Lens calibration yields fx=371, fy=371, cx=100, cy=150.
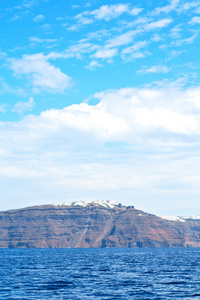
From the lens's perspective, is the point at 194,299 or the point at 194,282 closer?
the point at 194,299

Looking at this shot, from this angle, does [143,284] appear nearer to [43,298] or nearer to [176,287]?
[176,287]

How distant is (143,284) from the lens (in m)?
65.7

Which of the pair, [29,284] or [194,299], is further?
[29,284]

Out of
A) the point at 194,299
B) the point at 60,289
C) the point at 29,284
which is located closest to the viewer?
the point at 194,299

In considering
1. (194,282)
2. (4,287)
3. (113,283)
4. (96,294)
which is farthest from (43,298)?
(194,282)

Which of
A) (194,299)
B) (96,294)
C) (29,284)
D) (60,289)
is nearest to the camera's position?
(194,299)

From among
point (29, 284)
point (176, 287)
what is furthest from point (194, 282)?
point (29, 284)

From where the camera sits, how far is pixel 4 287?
6172 cm

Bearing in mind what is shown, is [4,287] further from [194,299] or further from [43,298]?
[194,299]

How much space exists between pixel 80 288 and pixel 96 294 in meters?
7.04

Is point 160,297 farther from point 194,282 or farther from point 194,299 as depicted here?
point 194,282

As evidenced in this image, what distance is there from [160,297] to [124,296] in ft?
16.4

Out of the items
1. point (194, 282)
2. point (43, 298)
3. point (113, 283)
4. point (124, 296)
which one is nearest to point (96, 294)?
point (124, 296)

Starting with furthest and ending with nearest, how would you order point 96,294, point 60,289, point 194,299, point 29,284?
point 29,284 < point 60,289 < point 96,294 < point 194,299
